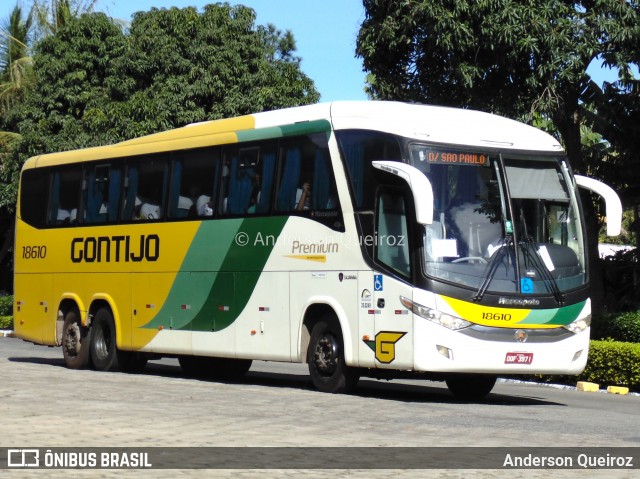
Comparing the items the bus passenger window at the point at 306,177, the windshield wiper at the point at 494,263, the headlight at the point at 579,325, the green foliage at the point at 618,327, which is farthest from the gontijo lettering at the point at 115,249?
the green foliage at the point at 618,327

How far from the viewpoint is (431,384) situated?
70.3 ft

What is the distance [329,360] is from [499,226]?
291cm

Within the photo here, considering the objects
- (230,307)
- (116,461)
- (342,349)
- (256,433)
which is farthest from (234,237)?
(116,461)

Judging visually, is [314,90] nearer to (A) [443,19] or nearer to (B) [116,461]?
(A) [443,19]

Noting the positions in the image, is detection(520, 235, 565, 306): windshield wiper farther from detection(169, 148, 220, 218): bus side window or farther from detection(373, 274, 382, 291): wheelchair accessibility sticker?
detection(169, 148, 220, 218): bus side window

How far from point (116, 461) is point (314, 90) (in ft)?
106

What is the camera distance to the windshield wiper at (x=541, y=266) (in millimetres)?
16094

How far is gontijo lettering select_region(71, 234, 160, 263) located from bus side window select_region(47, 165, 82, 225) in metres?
0.53

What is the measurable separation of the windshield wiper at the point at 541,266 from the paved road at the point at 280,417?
1409mm

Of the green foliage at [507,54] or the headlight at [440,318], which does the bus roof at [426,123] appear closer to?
the headlight at [440,318]

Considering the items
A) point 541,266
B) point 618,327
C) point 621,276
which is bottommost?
point 618,327

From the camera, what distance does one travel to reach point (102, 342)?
2184 cm

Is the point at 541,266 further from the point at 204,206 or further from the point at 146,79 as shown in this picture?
the point at 146,79

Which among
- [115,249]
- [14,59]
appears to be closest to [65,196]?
[115,249]
